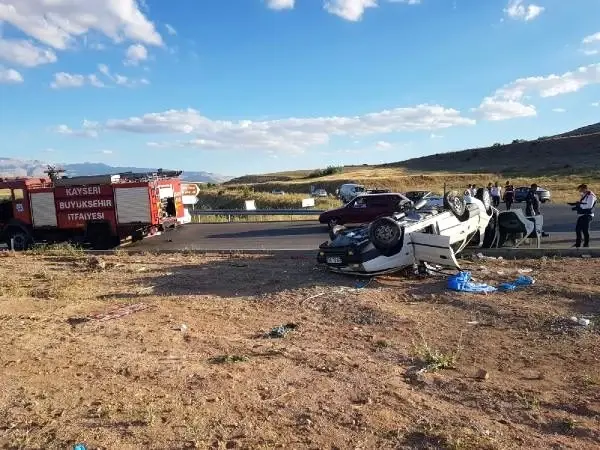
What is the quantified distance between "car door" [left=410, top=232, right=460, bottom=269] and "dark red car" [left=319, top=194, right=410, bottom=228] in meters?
9.56

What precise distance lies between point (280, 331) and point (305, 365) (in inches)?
53.3

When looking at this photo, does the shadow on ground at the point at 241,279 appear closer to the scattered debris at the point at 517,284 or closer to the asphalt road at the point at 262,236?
the scattered debris at the point at 517,284

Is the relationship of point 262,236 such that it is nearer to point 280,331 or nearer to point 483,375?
point 280,331

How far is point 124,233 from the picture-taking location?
1783 centimetres

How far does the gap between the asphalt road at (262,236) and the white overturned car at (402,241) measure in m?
4.89

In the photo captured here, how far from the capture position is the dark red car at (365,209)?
19938 millimetres

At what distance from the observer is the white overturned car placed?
10.1m

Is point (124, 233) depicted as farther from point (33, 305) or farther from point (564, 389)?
point (564, 389)

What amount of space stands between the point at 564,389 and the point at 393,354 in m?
1.80

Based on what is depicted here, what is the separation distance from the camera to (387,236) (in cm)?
1023

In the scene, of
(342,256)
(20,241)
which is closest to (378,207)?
(342,256)

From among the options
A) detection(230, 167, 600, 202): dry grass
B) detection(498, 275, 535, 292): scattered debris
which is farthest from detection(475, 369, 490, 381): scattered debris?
detection(230, 167, 600, 202): dry grass

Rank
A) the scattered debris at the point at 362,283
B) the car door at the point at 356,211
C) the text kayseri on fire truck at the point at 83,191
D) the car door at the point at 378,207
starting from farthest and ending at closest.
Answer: the car door at the point at 356,211, the car door at the point at 378,207, the text kayseri on fire truck at the point at 83,191, the scattered debris at the point at 362,283

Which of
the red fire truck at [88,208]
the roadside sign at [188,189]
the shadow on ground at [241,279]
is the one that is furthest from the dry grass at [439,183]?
the shadow on ground at [241,279]
